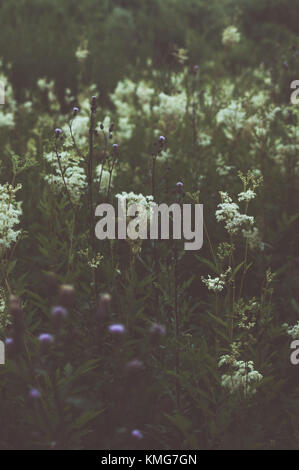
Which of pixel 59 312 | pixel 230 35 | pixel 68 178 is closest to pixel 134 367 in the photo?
pixel 59 312

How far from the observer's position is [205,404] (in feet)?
6.47

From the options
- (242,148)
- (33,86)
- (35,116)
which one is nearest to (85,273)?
(242,148)

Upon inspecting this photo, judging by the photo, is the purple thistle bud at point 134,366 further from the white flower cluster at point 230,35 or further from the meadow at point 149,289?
the white flower cluster at point 230,35

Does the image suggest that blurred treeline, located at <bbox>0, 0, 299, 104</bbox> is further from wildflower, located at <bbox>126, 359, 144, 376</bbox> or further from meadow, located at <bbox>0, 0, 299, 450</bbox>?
wildflower, located at <bbox>126, 359, 144, 376</bbox>

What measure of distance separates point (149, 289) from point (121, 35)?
8.57 meters

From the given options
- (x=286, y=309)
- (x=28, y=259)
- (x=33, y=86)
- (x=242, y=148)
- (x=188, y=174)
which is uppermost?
(x=33, y=86)

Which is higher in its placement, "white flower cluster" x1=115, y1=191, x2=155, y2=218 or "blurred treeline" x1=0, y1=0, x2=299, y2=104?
"blurred treeline" x1=0, y1=0, x2=299, y2=104

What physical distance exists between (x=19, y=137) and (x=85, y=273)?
2.22 metres

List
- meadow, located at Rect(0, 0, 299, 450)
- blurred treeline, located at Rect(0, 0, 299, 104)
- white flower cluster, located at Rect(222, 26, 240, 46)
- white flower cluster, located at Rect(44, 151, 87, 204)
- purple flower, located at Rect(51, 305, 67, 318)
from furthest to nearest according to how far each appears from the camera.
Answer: blurred treeline, located at Rect(0, 0, 299, 104)
white flower cluster, located at Rect(222, 26, 240, 46)
white flower cluster, located at Rect(44, 151, 87, 204)
meadow, located at Rect(0, 0, 299, 450)
purple flower, located at Rect(51, 305, 67, 318)

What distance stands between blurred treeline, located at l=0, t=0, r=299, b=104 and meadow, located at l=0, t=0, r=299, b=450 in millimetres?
1402

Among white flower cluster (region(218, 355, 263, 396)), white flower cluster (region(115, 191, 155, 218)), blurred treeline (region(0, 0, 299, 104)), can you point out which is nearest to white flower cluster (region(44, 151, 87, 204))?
white flower cluster (region(115, 191, 155, 218))
